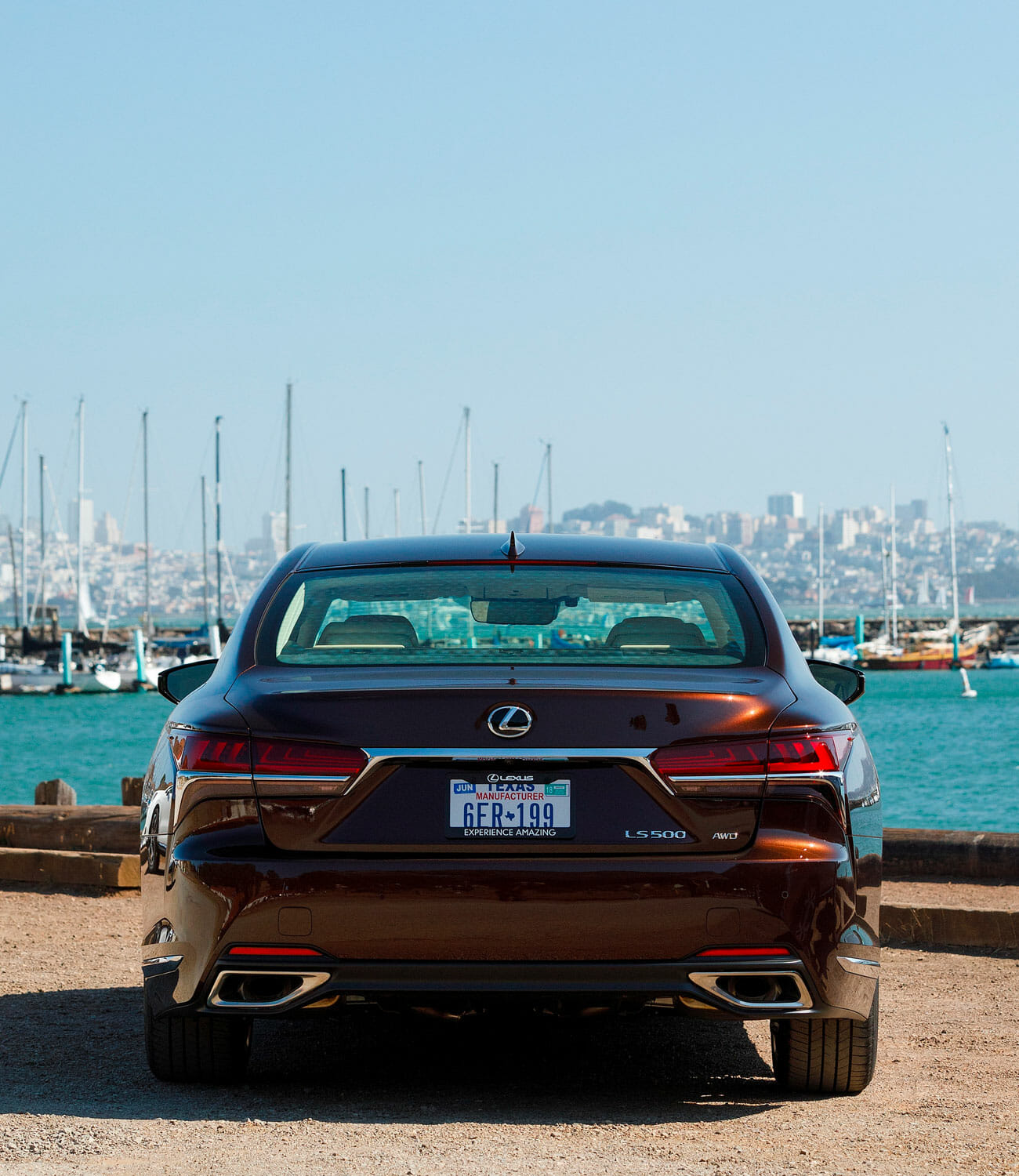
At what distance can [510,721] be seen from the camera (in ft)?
14.0

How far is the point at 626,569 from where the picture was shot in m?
5.29

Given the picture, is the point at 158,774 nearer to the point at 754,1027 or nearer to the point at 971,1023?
the point at 754,1027

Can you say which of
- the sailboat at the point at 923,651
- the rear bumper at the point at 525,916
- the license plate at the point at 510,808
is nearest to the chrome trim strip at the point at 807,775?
the rear bumper at the point at 525,916

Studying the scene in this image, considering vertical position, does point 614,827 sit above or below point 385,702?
below

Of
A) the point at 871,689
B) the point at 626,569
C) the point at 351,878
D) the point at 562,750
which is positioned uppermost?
the point at 626,569

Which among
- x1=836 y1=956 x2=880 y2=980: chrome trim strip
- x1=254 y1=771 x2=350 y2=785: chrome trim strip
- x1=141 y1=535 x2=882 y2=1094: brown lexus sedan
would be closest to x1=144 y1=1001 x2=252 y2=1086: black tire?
x1=141 y1=535 x2=882 y2=1094: brown lexus sedan

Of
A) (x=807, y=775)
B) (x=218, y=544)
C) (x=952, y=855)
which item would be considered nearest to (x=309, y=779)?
(x=807, y=775)

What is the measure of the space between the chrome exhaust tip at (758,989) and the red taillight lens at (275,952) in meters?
0.99

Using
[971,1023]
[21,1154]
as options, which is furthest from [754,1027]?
[21,1154]

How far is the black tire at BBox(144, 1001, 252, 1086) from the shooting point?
15.9 ft

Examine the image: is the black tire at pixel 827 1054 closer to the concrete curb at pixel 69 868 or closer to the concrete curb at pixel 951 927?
the concrete curb at pixel 951 927

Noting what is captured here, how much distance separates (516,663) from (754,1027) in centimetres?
237

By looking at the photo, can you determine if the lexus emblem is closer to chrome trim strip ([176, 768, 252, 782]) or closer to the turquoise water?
chrome trim strip ([176, 768, 252, 782])

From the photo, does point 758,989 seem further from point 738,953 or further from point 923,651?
point 923,651
